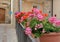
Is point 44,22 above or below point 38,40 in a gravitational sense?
above

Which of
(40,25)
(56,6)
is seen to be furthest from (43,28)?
(56,6)

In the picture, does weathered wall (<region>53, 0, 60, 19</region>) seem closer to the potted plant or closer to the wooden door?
the wooden door

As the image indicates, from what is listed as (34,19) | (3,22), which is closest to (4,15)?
(3,22)

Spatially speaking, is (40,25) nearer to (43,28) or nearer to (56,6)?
(43,28)

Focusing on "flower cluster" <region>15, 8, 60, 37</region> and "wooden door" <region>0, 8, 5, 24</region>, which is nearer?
"flower cluster" <region>15, 8, 60, 37</region>

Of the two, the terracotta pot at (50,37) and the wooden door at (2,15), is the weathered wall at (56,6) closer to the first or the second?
the wooden door at (2,15)

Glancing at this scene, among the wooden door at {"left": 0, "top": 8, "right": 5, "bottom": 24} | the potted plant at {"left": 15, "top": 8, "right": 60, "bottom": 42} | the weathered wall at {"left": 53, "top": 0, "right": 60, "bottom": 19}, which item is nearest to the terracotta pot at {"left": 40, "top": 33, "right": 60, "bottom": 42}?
the potted plant at {"left": 15, "top": 8, "right": 60, "bottom": 42}

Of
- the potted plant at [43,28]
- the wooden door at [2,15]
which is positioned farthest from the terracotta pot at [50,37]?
the wooden door at [2,15]

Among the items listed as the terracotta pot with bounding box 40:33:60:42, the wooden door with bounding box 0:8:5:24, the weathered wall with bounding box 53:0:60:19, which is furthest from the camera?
the wooden door with bounding box 0:8:5:24

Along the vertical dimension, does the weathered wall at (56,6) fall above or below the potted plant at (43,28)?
above

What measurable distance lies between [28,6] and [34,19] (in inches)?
327

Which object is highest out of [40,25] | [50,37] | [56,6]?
[56,6]

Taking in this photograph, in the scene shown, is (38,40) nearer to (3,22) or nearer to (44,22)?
(44,22)

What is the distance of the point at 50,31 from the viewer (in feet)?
5.86
